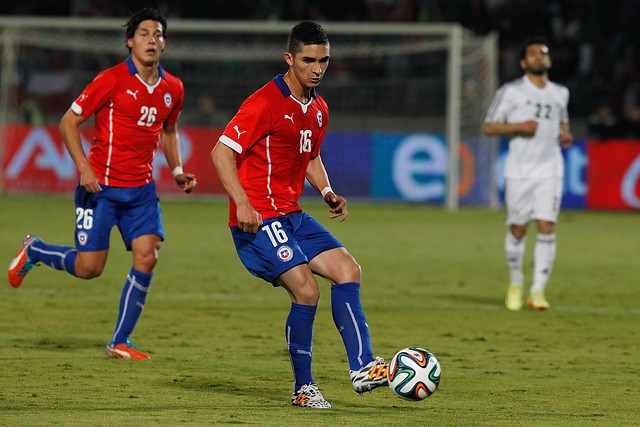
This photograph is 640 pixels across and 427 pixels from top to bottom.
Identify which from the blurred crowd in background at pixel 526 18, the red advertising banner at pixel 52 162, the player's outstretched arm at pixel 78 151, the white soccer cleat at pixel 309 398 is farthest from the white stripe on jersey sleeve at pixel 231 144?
the blurred crowd in background at pixel 526 18

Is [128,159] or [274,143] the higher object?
[274,143]

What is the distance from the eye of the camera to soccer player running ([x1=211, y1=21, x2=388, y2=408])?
6.25 meters

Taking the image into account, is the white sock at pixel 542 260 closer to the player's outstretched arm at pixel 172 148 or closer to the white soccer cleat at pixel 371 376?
the player's outstretched arm at pixel 172 148

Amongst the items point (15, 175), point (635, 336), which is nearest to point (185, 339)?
point (635, 336)

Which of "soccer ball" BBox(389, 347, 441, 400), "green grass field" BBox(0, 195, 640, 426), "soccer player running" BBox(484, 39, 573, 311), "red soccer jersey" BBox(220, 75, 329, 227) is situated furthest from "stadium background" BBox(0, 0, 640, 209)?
"soccer ball" BBox(389, 347, 441, 400)

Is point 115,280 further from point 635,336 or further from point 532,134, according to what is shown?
point 635,336

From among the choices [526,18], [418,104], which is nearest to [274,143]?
[418,104]

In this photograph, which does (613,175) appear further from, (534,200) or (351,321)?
(351,321)

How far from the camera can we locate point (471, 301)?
37.0ft

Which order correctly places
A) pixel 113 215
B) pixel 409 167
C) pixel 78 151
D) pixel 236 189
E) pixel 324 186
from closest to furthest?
pixel 236 189, pixel 324 186, pixel 78 151, pixel 113 215, pixel 409 167

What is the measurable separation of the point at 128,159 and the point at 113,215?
0.39 metres

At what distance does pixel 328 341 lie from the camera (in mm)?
8812

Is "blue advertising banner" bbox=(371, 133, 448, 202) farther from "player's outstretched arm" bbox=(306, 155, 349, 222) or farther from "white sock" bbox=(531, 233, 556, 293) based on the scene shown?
"player's outstretched arm" bbox=(306, 155, 349, 222)

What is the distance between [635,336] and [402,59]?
16.4 m
